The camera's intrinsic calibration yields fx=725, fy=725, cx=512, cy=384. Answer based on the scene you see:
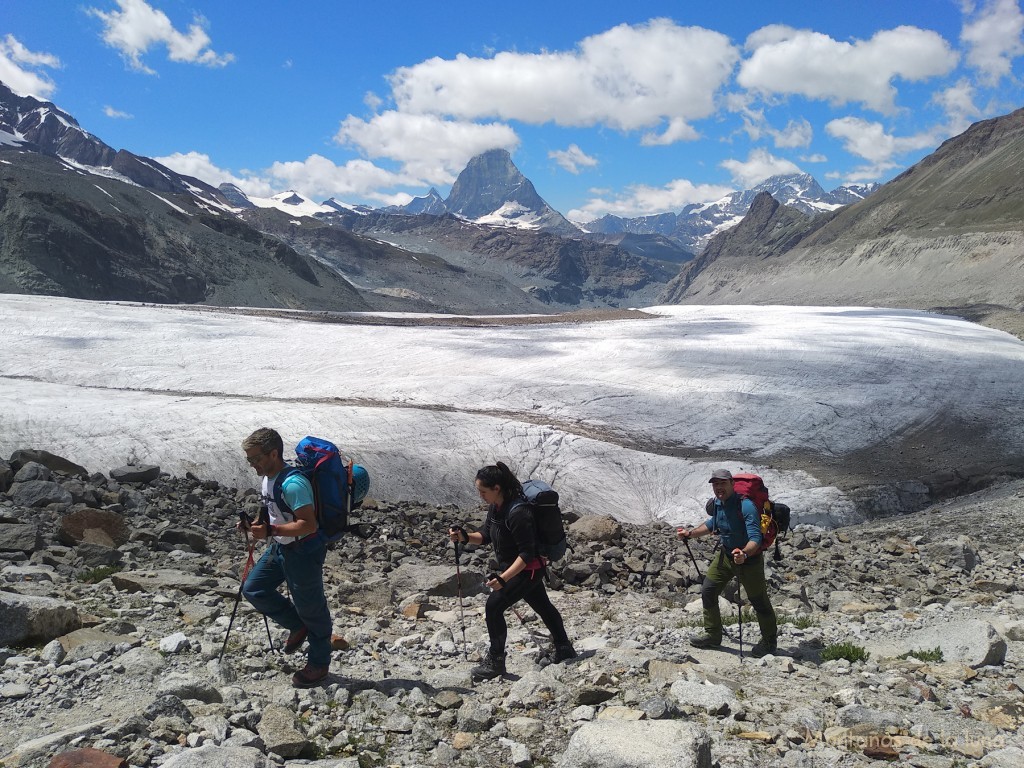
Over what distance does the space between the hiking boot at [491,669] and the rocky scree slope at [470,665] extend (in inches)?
4.5

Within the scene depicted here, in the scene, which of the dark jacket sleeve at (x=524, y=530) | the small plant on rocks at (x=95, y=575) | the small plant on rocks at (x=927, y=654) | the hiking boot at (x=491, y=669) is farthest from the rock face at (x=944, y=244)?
the small plant on rocks at (x=95, y=575)

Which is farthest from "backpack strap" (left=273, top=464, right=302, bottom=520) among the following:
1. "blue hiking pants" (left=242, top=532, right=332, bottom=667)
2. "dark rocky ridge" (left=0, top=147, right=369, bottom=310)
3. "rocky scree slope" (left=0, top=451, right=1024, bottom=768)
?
"dark rocky ridge" (left=0, top=147, right=369, bottom=310)

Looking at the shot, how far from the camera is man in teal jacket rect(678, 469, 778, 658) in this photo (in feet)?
25.5

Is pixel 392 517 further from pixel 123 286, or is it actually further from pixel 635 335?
pixel 123 286

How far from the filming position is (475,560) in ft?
41.6

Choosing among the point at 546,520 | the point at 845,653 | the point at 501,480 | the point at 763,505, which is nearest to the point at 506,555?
the point at 546,520

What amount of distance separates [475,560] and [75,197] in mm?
119183

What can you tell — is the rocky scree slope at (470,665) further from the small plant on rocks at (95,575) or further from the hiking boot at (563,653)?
the hiking boot at (563,653)

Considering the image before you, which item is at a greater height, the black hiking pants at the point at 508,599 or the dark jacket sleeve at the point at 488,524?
the dark jacket sleeve at the point at 488,524

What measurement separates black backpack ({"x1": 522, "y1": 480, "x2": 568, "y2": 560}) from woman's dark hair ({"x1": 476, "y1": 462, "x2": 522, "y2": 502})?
12 centimetres

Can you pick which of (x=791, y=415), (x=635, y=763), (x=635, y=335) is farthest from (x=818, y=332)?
(x=635, y=763)

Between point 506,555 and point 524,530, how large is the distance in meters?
0.45

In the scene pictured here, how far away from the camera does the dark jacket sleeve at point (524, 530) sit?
6.77 m

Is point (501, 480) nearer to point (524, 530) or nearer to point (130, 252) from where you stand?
point (524, 530)
